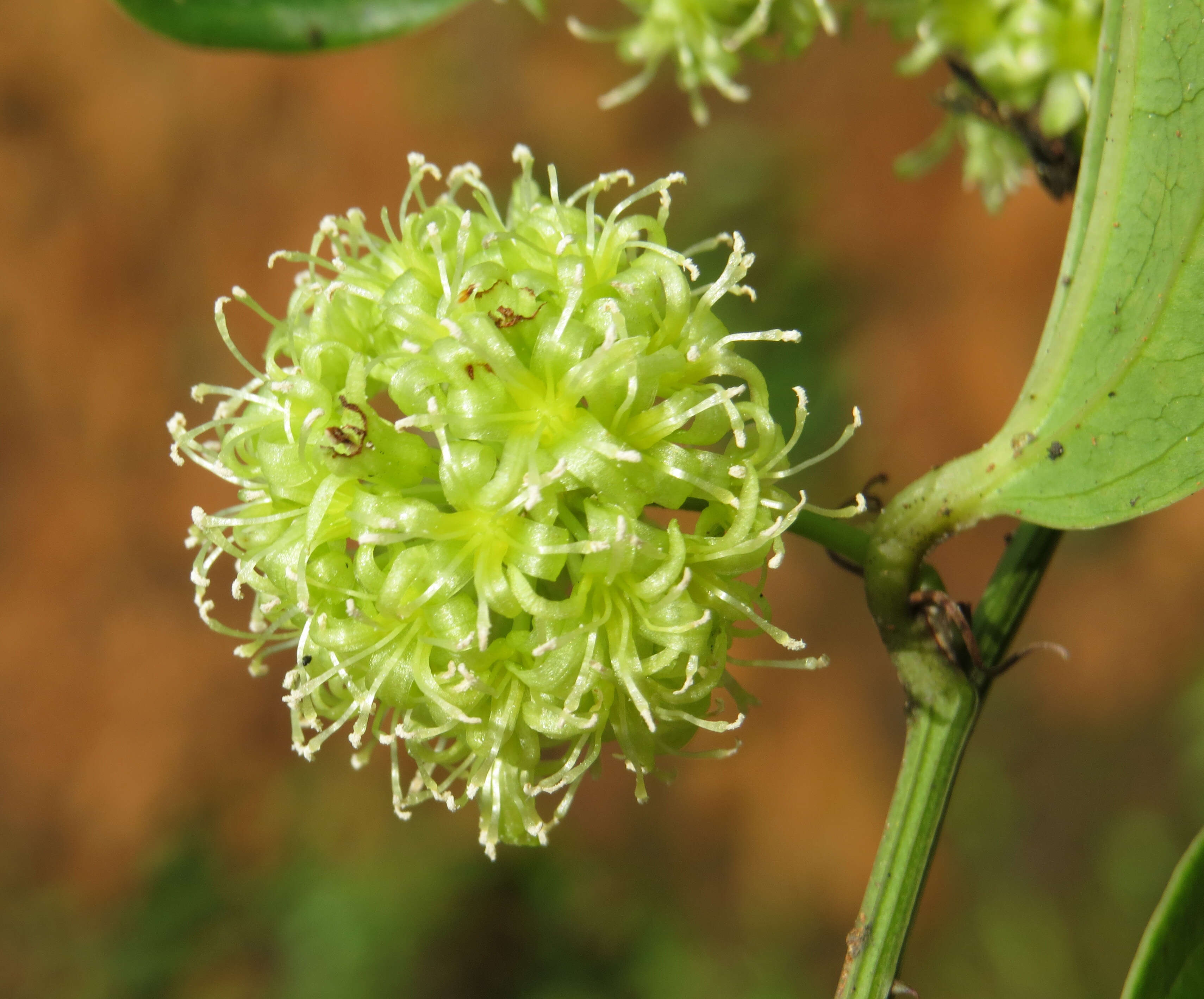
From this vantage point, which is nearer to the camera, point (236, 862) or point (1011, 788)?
point (1011, 788)

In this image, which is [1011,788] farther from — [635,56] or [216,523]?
[216,523]

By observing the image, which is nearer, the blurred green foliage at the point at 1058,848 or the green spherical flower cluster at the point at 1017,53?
the green spherical flower cluster at the point at 1017,53

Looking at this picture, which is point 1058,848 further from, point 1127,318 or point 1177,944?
point 1127,318

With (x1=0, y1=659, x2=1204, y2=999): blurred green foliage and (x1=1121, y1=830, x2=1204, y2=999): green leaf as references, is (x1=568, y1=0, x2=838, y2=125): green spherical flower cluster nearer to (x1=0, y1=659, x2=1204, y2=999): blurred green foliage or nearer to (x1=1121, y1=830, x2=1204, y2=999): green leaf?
(x1=1121, y1=830, x2=1204, y2=999): green leaf

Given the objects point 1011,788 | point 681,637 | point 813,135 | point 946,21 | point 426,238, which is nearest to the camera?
point 681,637

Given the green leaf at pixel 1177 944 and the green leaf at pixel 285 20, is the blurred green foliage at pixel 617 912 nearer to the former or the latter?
the green leaf at pixel 1177 944

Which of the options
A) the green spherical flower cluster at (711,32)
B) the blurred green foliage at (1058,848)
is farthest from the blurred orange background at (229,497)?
the green spherical flower cluster at (711,32)

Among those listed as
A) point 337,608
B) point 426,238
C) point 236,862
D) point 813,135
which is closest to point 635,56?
point 426,238

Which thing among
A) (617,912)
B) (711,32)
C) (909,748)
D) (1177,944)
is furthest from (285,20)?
(617,912)
